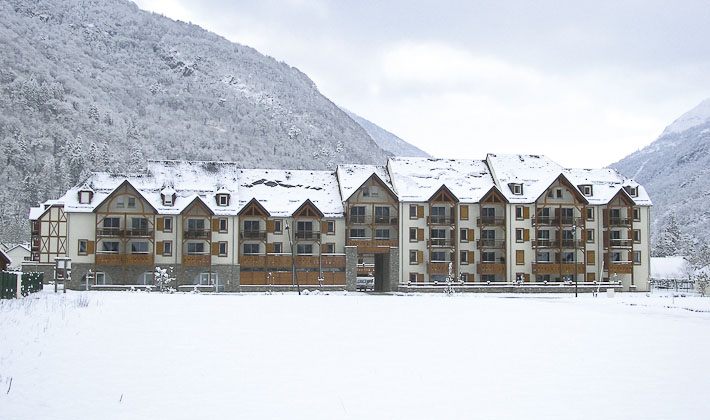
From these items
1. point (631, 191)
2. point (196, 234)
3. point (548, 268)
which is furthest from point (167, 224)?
point (631, 191)

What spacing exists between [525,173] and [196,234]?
33.8 meters

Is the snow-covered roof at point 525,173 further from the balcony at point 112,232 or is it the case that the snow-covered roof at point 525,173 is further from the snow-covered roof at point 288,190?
the balcony at point 112,232

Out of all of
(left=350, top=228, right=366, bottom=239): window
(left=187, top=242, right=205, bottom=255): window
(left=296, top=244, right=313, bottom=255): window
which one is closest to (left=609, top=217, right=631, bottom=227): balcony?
(left=350, top=228, right=366, bottom=239): window

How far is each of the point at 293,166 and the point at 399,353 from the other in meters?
158

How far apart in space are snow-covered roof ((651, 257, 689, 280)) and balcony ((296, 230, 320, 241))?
2306 inches

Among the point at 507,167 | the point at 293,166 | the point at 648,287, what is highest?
the point at 293,166

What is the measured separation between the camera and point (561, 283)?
70.8m

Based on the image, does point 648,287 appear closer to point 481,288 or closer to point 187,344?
point 481,288

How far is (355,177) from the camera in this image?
247 ft

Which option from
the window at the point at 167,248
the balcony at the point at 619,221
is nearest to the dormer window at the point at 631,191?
the balcony at the point at 619,221

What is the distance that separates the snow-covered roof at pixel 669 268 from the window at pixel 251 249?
207 ft

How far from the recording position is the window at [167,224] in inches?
2741

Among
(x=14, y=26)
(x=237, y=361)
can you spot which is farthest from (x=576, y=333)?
(x=14, y=26)

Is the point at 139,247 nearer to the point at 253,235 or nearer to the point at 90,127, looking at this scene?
the point at 253,235
